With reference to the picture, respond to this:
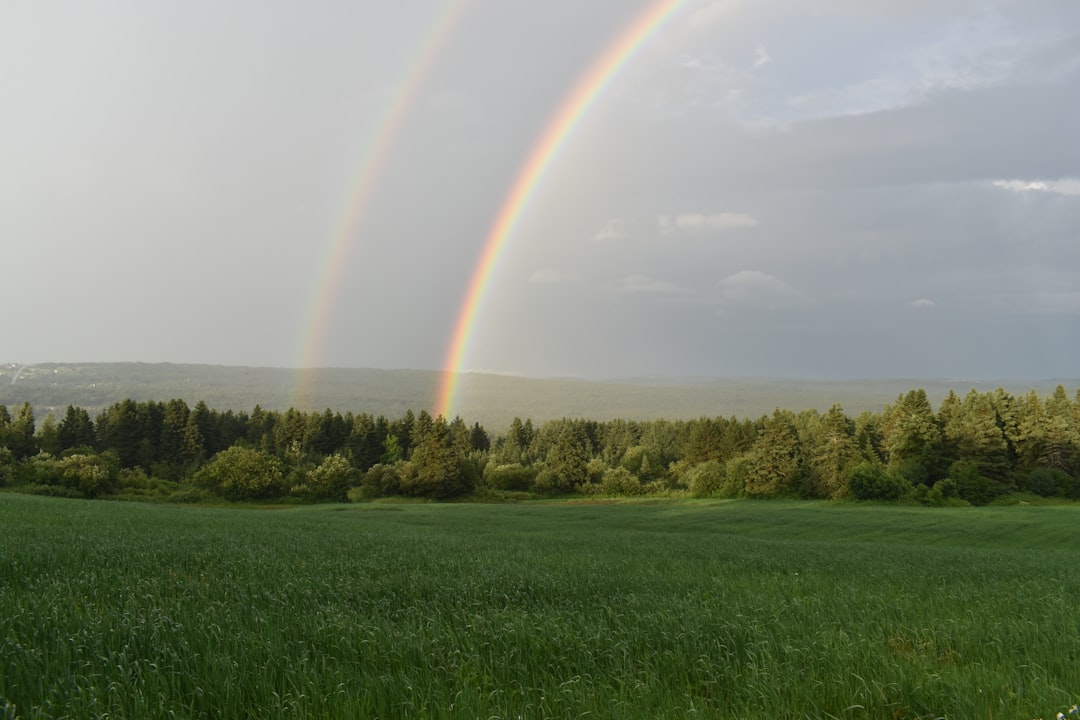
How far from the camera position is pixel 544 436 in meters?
138

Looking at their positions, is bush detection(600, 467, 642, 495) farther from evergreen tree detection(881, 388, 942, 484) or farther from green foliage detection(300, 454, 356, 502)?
green foliage detection(300, 454, 356, 502)

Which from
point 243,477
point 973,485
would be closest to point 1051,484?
point 973,485

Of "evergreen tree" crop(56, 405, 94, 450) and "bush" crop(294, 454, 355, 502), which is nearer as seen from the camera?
"bush" crop(294, 454, 355, 502)

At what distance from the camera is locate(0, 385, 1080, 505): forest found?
225 ft

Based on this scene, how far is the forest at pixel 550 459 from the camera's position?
68625 millimetres

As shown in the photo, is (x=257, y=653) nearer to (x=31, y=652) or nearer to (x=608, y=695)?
(x=31, y=652)

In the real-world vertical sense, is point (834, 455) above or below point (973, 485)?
above

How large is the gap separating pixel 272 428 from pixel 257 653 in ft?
374

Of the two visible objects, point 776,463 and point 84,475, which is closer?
point 84,475

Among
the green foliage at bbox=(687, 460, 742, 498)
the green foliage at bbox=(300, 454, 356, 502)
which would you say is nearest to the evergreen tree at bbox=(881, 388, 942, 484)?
the green foliage at bbox=(687, 460, 742, 498)

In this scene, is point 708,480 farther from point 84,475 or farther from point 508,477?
point 84,475

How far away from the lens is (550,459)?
297 ft

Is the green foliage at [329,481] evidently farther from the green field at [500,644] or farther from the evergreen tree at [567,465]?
the green field at [500,644]

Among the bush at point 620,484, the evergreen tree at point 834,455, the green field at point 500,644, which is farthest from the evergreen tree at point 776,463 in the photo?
the green field at point 500,644
